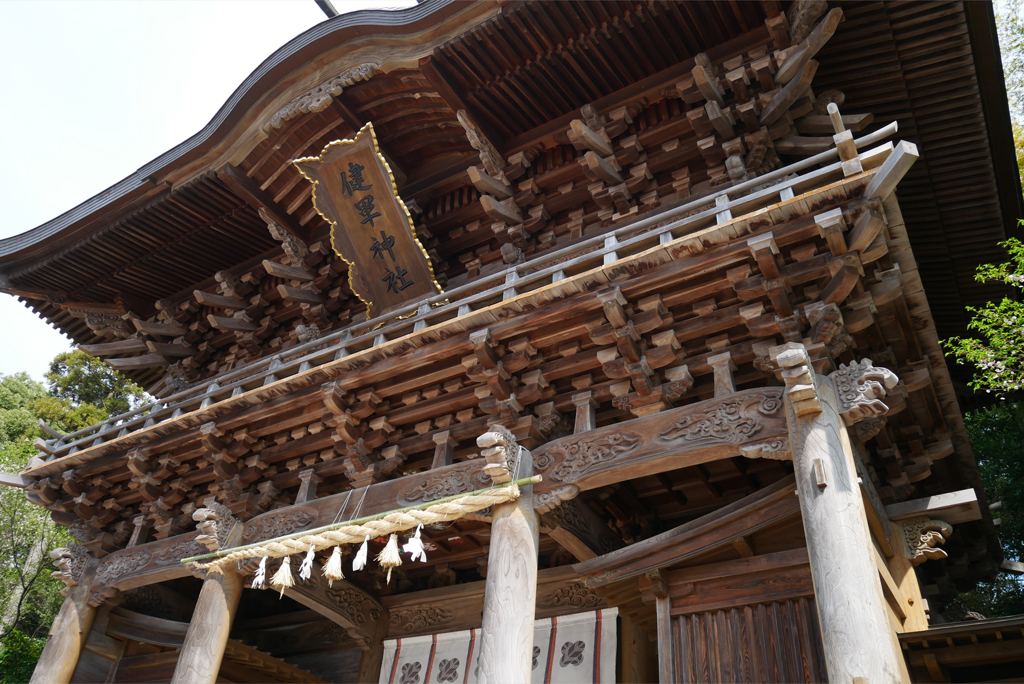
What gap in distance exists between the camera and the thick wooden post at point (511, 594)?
15.1 ft

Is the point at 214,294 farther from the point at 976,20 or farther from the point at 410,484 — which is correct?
the point at 976,20

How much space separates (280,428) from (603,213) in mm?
3886

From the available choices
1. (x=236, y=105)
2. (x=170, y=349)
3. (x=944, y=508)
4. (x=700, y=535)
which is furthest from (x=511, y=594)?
(x=170, y=349)

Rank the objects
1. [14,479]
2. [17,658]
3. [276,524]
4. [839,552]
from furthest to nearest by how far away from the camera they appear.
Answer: [17,658] → [14,479] → [276,524] → [839,552]

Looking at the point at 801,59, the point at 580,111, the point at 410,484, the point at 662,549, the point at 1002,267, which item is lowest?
the point at 662,549

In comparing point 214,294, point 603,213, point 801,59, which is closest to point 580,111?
point 603,213

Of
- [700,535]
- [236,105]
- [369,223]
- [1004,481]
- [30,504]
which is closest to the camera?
[700,535]

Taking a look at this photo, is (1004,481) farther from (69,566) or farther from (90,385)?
(90,385)

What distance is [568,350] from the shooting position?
18.3 ft

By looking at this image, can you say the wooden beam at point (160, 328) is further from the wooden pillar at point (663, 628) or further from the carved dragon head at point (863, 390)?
the carved dragon head at point (863, 390)

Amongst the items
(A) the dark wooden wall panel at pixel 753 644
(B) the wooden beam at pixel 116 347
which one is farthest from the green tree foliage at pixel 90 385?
(A) the dark wooden wall panel at pixel 753 644

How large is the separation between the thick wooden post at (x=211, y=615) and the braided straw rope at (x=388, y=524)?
18.3 inches

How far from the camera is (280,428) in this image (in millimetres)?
6934

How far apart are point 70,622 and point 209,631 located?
241cm
